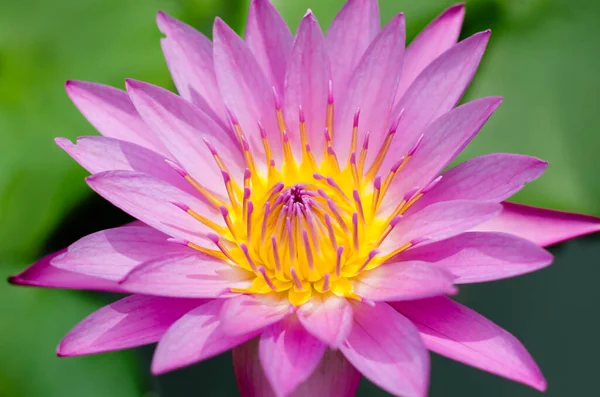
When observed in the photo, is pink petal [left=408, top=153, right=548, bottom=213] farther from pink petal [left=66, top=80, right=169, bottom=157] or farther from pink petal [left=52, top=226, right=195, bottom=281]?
pink petal [left=66, top=80, right=169, bottom=157]

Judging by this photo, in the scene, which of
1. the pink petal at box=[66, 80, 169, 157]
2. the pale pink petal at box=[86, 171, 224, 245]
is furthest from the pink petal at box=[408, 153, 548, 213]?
the pink petal at box=[66, 80, 169, 157]

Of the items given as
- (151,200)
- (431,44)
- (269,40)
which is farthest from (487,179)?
(151,200)

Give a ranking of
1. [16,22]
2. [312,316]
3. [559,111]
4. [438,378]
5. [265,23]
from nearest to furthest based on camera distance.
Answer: [312,316] < [265,23] < [438,378] < [559,111] < [16,22]

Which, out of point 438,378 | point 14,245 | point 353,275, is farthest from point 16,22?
point 438,378

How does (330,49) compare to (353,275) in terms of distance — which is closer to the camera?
(353,275)

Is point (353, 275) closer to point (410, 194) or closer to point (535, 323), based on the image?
point (410, 194)

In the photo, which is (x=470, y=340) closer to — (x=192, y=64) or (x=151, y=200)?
(x=151, y=200)
